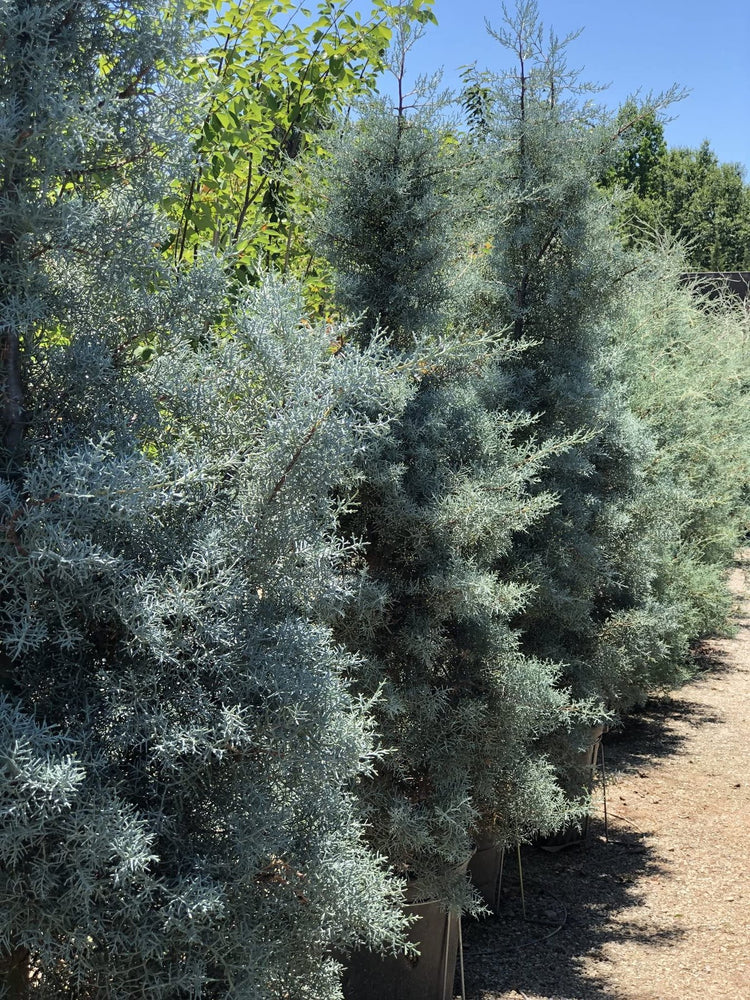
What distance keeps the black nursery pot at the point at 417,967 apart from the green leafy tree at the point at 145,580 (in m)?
1.50

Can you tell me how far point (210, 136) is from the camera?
3799 millimetres

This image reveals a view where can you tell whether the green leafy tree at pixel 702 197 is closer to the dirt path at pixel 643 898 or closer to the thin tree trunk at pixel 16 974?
the dirt path at pixel 643 898

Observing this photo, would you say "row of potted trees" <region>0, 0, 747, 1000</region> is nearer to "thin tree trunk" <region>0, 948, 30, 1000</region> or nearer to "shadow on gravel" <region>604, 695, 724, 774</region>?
"thin tree trunk" <region>0, 948, 30, 1000</region>

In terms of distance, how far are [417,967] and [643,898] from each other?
6.86 feet

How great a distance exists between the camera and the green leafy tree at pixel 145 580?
5.45 feet

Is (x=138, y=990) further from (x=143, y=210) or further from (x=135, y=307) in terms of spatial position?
(x=143, y=210)

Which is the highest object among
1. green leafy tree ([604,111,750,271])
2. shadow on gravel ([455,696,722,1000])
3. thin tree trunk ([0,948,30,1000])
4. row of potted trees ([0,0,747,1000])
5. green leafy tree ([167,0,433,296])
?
green leafy tree ([604,111,750,271])

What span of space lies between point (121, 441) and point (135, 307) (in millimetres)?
295

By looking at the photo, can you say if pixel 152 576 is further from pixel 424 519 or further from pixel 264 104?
pixel 264 104

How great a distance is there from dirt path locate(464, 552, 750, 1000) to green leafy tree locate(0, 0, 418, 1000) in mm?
2680

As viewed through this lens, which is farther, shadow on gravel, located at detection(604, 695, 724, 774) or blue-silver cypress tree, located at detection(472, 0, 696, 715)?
shadow on gravel, located at detection(604, 695, 724, 774)

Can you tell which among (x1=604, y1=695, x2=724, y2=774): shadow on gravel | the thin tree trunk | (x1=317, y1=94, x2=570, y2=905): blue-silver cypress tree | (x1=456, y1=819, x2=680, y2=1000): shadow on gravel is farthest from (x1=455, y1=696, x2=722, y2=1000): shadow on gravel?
A: the thin tree trunk

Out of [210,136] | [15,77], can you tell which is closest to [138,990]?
[15,77]

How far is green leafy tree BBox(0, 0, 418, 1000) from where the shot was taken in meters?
1.66
